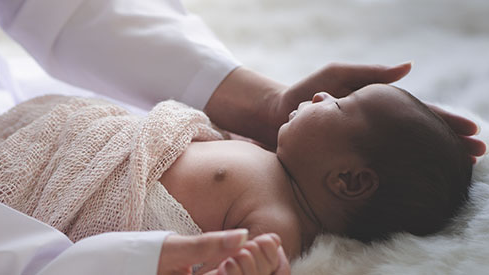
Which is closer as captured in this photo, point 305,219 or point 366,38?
point 305,219

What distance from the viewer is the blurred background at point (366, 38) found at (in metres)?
1.37

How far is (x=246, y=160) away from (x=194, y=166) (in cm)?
8

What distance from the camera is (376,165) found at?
2.34 feet

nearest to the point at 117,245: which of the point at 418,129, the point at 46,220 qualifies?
the point at 46,220

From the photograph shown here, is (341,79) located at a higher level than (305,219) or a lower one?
higher

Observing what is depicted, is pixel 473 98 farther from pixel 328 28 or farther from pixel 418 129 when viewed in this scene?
pixel 418 129

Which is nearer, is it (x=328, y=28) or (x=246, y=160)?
(x=246, y=160)

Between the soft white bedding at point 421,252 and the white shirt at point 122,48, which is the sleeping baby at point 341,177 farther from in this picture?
the white shirt at point 122,48

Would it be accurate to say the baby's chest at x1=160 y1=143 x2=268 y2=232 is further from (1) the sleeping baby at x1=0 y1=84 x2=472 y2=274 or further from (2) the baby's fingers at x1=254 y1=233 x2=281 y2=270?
(2) the baby's fingers at x1=254 y1=233 x2=281 y2=270

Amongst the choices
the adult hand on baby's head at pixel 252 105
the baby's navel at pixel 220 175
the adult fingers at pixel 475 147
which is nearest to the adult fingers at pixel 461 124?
the adult fingers at pixel 475 147

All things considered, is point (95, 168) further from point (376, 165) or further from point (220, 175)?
point (376, 165)

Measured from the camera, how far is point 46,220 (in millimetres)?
695

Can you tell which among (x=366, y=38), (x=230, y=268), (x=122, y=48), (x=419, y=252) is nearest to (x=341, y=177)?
(x=419, y=252)

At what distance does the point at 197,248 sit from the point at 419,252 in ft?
0.94
